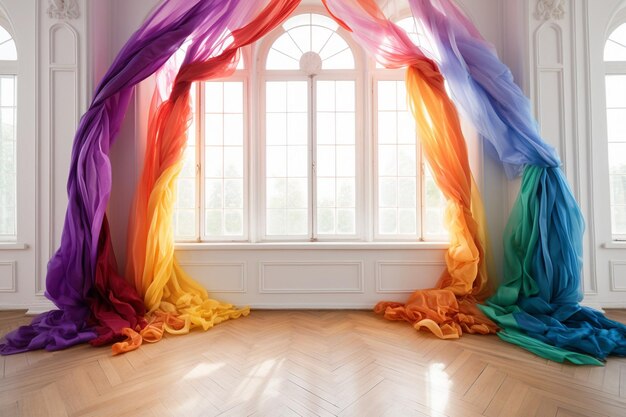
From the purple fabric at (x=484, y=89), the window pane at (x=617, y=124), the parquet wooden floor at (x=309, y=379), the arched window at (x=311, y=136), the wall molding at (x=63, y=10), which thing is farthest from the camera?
the arched window at (x=311, y=136)

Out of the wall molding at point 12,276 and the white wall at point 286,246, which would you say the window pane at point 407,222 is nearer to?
the white wall at point 286,246

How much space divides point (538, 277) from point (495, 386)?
1.27 meters

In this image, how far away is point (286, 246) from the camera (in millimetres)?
3012

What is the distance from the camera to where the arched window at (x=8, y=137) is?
10.5 feet

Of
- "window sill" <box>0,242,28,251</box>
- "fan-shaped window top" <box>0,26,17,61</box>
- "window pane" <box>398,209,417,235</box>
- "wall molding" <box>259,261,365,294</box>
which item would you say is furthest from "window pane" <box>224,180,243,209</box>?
"fan-shaped window top" <box>0,26,17,61</box>

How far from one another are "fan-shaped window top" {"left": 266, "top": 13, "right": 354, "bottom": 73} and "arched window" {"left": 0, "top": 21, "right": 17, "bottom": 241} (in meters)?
2.93

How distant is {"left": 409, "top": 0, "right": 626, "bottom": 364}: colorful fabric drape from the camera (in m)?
2.42

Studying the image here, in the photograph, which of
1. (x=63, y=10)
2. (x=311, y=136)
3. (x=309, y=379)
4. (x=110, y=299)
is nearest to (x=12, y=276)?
(x=110, y=299)

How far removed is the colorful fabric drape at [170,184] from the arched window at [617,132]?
362cm

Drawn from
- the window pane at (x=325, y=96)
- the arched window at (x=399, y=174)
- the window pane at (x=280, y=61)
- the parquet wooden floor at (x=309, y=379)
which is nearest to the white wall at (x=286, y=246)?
the arched window at (x=399, y=174)

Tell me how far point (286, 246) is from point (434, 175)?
168 centimetres

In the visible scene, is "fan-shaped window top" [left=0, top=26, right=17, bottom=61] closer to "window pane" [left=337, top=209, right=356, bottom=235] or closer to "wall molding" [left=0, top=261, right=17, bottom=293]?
"wall molding" [left=0, top=261, right=17, bottom=293]

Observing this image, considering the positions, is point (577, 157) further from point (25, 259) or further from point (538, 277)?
point (25, 259)

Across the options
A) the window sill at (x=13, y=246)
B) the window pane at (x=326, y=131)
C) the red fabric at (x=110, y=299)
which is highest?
the window pane at (x=326, y=131)
